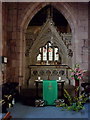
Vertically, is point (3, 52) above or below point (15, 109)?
above

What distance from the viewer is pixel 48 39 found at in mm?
8969

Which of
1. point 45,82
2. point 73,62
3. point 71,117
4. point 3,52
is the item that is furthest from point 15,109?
point 73,62

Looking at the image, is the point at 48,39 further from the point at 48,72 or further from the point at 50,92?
the point at 50,92

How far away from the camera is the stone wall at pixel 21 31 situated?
841 cm

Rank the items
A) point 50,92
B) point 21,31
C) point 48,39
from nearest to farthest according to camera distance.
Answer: point 50,92, point 21,31, point 48,39

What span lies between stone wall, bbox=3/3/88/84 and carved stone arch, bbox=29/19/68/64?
0.68 m

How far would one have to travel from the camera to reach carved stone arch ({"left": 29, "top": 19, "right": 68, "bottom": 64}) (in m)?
8.93

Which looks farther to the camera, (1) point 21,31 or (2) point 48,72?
(2) point 48,72

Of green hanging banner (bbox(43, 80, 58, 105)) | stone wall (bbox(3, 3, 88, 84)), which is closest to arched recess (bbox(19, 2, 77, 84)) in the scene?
stone wall (bbox(3, 3, 88, 84))

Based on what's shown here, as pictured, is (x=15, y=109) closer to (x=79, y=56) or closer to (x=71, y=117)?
(x=71, y=117)

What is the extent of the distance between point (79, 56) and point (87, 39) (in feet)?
2.83

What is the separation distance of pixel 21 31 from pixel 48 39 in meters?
1.38

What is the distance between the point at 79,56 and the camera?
8.41 meters

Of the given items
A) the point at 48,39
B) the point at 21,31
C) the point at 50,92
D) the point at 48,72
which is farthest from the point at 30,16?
the point at 50,92
